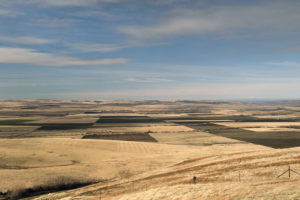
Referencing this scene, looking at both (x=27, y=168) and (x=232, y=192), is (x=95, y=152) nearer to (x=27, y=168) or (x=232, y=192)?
(x=27, y=168)

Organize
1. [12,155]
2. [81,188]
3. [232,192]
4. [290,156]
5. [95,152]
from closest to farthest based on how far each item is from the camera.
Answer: [232,192] → [81,188] → [290,156] → [12,155] → [95,152]

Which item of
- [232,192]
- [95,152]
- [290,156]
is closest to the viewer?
[232,192]

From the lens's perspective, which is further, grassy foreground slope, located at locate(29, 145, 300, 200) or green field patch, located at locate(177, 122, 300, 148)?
green field patch, located at locate(177, 122, 300, 148)

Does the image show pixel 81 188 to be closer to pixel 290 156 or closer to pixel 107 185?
pixel 107 185

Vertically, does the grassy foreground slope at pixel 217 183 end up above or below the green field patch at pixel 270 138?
above

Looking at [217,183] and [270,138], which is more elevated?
[217,183]

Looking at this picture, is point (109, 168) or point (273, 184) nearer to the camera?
point (273, 184)

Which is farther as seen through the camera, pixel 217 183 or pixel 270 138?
pixel 270 138

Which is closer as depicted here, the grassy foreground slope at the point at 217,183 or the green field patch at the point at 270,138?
the grassy foreground slope at the point at 217,183

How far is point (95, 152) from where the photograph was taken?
2228 inches

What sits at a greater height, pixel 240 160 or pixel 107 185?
pixel 240 160

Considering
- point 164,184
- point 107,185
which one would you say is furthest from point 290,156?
point 107,185

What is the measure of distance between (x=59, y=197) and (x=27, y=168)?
558 inches

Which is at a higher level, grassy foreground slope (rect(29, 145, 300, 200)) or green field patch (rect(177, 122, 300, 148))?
grassy foreground slope (rect(29, 145, 300, 200))
